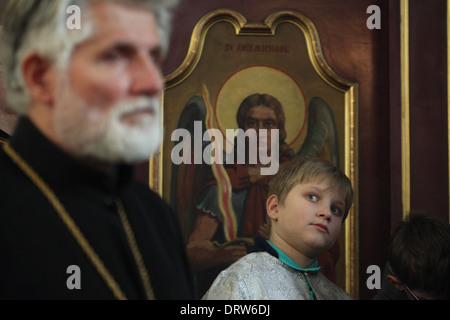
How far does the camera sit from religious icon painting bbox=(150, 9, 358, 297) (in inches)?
158

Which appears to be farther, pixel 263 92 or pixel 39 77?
pixel 263 92

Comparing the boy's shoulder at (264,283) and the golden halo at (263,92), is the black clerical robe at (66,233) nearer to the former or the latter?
the boy's shoulder at (264,283)

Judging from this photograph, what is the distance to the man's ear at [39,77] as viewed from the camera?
38.0 inches

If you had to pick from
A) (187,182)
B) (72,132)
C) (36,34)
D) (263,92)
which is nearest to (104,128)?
(72,132)

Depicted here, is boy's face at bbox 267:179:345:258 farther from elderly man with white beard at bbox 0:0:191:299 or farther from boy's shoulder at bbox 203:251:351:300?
elderly man with white beard at bbox 0:0:191:299

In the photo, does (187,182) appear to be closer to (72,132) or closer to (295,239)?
(295,239)

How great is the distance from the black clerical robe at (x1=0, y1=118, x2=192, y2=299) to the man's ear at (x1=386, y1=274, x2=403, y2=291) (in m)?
1.42

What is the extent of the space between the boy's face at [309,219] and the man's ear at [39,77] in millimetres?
1344

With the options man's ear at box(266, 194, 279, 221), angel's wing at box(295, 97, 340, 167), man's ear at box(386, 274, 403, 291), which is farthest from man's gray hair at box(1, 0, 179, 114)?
angel's wing at box(295, 97, 340, 167)

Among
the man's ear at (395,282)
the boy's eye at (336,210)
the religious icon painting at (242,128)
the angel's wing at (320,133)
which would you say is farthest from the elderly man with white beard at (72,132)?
the angel's wing at (320,133)

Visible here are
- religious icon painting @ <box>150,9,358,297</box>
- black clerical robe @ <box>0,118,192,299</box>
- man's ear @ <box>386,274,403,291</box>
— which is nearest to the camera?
black clerical robe @ <box>0,118,192,299</box>

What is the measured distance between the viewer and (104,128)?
95 centimetres

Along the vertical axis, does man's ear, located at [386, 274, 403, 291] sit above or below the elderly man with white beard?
below

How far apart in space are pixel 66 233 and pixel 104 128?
0.17m
